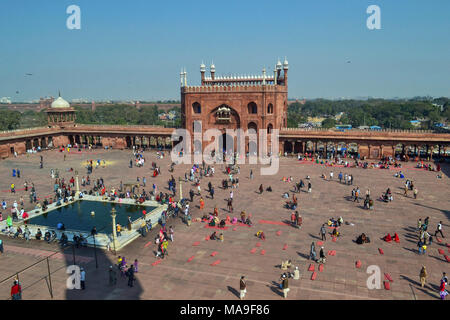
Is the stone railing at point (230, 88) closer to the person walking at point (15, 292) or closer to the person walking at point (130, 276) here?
the person walking at point (130, 276)

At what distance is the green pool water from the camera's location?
80.9 feet

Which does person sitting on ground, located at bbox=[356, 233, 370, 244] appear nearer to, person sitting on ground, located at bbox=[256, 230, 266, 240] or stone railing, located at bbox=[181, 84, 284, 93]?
person sitting on ground, located at bbox=[256, 230, 266, 240]

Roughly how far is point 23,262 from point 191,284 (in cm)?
940

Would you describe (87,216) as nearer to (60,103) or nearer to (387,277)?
(387,277)

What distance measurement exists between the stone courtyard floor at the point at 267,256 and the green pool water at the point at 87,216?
3.21 metres

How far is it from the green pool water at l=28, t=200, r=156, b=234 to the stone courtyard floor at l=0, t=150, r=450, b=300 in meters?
3.21

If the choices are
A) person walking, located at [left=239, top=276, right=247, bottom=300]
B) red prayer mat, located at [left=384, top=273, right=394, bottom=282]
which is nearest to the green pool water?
person walking, located at [left=239, top=276, right=247, bottom=300]

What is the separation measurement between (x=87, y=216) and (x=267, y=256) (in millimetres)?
14267

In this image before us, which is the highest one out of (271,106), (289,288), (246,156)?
(271,106)

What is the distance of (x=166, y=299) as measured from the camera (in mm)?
15023

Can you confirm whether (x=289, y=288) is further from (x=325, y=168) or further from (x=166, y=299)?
(x=325, y=168)
